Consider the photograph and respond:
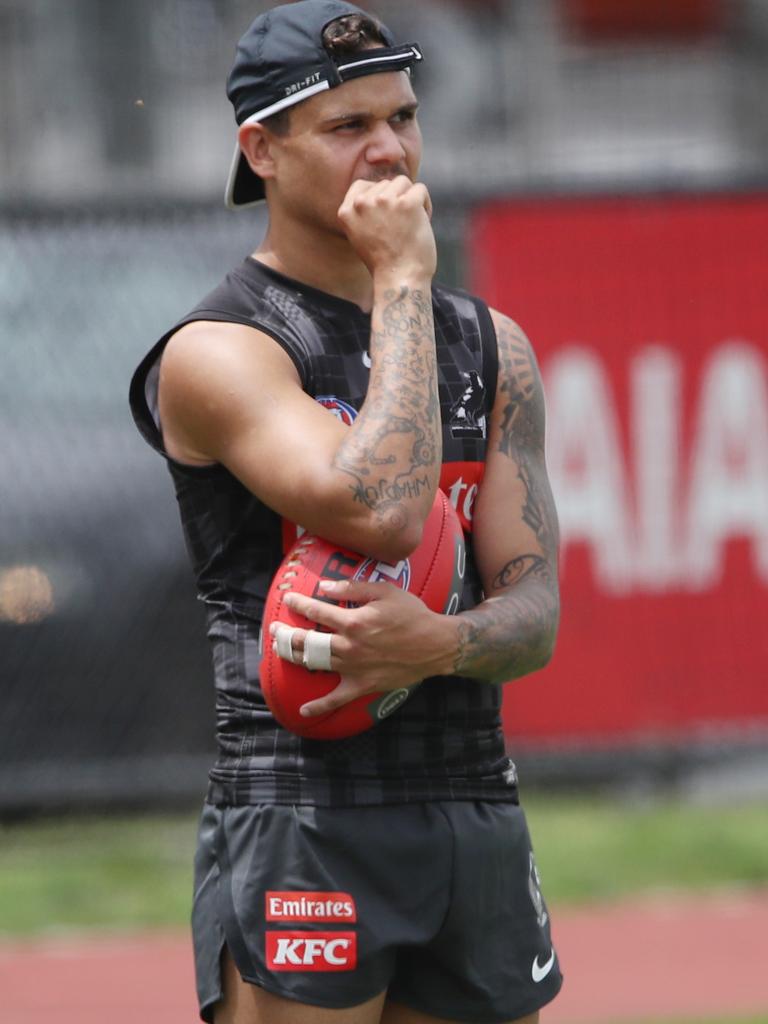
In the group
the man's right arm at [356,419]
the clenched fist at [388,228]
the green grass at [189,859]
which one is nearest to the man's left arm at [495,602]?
the man's right arm at [356,419]

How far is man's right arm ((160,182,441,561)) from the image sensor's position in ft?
9.34

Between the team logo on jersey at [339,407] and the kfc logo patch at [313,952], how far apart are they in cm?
84

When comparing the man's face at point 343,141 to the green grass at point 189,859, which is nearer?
the man's face at point 343,141

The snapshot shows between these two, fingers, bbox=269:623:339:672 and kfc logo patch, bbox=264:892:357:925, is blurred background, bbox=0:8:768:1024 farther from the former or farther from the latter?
fingers, bbox=269:623:339:672

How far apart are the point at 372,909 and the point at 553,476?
4.90m

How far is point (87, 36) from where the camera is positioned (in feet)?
33.9

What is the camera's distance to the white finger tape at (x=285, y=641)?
114 inches

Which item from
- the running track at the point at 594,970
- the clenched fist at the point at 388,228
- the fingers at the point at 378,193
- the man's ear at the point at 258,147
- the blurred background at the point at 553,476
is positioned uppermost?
the man's ear at the point at 258,147

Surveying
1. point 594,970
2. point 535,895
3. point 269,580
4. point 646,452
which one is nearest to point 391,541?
point 269,580

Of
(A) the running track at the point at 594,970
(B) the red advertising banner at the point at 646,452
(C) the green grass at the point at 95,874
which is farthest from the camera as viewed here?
(B) the red advertising banner at the point at 646,452

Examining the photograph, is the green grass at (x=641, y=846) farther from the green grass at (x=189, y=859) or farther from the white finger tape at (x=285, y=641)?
the white finger tape at (x=285, y=641)

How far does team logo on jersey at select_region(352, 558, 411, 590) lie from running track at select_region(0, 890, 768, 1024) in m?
3.01

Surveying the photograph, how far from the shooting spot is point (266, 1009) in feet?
9.78

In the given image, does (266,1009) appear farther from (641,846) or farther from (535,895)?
(641,846)
